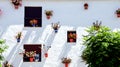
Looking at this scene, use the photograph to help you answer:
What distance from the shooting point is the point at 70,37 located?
3222 cm

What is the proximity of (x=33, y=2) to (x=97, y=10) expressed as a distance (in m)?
3.71

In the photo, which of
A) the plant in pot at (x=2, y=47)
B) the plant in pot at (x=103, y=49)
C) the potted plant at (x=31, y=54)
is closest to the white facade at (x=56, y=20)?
the potted plant at (x=31, y=54)

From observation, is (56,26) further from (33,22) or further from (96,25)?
(96,25)

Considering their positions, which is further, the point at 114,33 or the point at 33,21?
the point at 33,21

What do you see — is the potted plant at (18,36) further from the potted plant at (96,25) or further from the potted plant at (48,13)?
the potted plant at (96,25)

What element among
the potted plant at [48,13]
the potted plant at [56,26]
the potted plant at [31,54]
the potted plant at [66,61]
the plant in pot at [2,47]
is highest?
the potted plant at [48,13]

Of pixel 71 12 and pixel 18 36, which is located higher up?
pixel 71 12

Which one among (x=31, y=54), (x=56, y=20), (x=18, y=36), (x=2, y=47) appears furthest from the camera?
(x=56, y=20)

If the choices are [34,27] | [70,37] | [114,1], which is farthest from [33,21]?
[114,1]

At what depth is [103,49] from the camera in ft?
97.0

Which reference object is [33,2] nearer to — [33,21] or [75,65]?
[33,21]

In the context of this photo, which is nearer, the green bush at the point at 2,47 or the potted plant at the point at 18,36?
the green bush at the point at 2,47

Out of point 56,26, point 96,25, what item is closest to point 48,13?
point 56,26

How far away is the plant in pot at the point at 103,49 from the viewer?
96.8 ft
